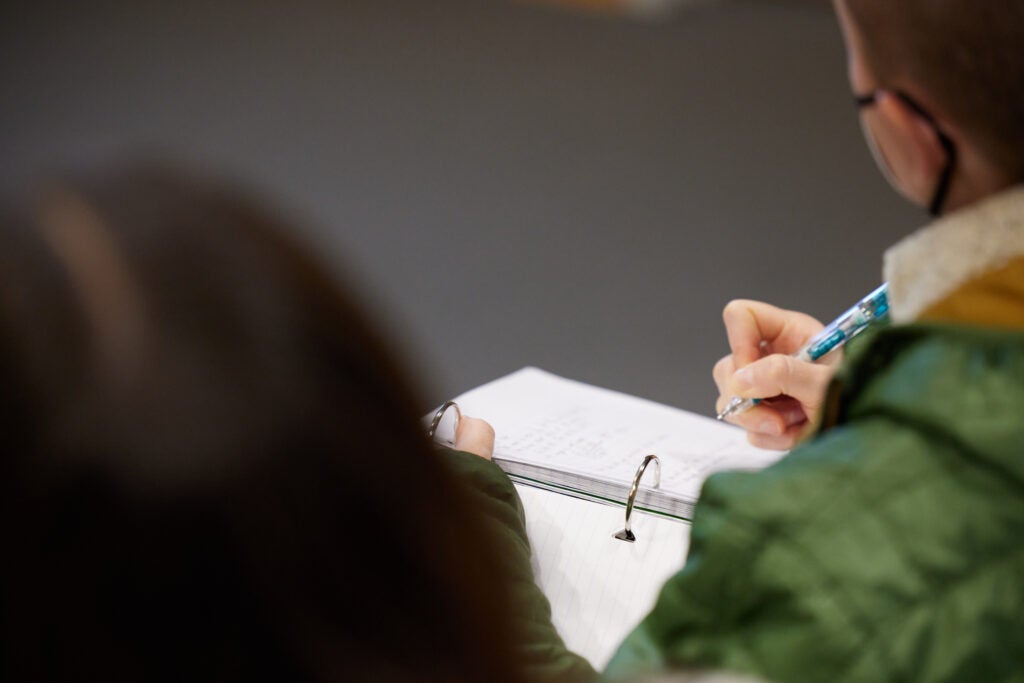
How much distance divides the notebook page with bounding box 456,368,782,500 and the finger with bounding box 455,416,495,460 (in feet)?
0.04

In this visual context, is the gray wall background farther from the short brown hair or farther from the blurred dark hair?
the blurred dark hair

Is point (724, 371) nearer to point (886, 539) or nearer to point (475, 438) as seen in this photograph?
point (475, 438)

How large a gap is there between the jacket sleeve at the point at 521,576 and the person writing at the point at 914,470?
0.10 metres

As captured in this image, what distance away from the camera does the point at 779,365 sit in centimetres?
75

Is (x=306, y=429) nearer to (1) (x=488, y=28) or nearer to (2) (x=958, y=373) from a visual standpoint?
(2) (x=958, y=373)

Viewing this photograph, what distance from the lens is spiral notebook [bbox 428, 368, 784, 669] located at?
0.65m

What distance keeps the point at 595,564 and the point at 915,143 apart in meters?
0.34

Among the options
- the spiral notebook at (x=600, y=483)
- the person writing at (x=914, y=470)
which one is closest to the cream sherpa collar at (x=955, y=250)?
the person writing at (x=914, y=470)

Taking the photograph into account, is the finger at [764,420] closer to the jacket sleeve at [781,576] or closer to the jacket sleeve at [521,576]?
the jacket sleeve at [521,576]

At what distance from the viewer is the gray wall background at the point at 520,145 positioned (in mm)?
1521

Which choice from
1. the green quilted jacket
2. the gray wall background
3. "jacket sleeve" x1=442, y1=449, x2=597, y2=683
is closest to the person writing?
the green quilted jacket

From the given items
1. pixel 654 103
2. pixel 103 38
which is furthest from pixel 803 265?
pixel 103 38

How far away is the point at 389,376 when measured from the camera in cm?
31

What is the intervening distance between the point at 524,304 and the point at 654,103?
0.89 meters
